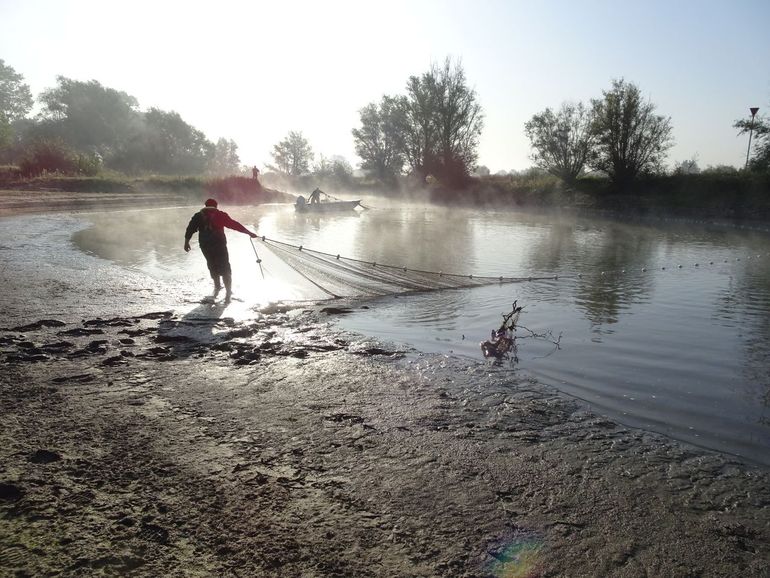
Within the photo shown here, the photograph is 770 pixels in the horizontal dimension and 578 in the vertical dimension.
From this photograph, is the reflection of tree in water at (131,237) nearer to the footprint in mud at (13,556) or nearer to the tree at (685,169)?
the footprint in mud at (13,556)

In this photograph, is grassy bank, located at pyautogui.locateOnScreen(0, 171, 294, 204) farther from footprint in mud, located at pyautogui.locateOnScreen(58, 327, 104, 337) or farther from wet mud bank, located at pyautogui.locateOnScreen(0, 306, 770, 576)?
wet mud bank, located at pyautogui.locateOnScreen(0, 306, 770, 576)

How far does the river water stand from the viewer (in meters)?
4.70

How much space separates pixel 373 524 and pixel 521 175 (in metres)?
50.5

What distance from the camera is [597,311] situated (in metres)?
8.48

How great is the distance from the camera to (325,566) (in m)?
2.26

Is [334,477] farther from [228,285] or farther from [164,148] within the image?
[164,148]

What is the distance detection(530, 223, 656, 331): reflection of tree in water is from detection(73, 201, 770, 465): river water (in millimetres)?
56

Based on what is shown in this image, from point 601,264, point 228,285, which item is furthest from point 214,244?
point 601,264

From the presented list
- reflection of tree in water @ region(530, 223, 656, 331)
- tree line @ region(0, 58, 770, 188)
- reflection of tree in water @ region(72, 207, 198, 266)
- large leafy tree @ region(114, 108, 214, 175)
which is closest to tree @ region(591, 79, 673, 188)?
tree line @ region(0, 58, 770, 188)

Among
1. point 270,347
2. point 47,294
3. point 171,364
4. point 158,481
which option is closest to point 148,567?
point 158,481

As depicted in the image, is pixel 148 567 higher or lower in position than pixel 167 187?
lower

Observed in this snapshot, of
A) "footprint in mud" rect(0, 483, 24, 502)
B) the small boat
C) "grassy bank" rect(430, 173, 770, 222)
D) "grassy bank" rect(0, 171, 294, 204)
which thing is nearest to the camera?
"footprint in mud" rect(0, 483, 24, 502)

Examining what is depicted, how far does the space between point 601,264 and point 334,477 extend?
43.6 feet

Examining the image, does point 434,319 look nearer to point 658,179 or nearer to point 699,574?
point 699,574
